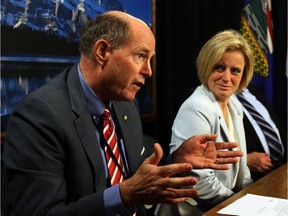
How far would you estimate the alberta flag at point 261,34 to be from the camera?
3578 mm

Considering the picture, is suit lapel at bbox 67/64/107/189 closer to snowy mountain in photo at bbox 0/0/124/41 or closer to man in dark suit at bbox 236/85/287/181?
snowy mountain in photo at bbox 0/0/124/41

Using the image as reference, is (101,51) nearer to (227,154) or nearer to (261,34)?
(227,154)

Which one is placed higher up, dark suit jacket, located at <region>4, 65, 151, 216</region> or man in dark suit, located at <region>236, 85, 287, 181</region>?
dark suit jacket, located at <region>4, 65, 151, 216</region>

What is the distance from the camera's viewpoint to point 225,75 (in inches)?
87.7

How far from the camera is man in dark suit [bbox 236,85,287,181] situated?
2.47 metres

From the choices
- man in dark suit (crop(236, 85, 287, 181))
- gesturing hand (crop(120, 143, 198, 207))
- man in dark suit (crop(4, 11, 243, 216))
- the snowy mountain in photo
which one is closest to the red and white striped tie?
man in dark suit (crop(4, 11, 243, 216))

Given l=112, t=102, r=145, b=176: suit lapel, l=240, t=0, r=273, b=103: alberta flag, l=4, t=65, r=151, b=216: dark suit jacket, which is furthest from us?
l=240, t=0, r=273, b=103: alberta flag

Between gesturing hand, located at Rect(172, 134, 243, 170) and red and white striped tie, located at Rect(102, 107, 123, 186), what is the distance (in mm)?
204

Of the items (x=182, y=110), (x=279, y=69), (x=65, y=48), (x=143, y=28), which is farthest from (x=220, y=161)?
(x=279, y=69)

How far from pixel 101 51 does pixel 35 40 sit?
3.45 feet

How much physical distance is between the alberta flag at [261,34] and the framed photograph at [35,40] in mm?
1476

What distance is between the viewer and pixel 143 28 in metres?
1.42

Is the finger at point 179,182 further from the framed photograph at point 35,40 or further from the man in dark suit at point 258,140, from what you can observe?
the man in dark suit at point 258,140

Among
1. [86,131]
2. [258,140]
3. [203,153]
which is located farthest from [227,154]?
[258,140]
